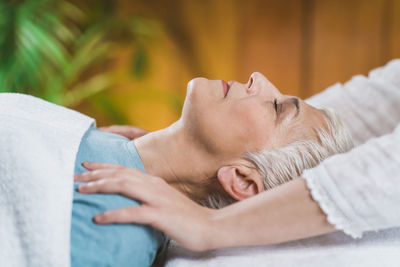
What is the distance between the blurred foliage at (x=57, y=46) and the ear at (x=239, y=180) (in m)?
1.20

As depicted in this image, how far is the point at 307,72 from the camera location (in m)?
2.71

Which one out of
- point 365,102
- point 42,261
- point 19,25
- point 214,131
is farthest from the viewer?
point 19,25

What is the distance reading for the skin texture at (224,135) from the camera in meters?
0.95

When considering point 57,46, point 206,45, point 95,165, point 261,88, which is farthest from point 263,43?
point 95,165

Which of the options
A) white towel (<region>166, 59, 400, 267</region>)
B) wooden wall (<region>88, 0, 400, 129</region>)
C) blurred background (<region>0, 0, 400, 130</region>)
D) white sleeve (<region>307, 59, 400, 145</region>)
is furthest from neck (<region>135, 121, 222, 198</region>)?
wooden wall (<region>88, 0, 400, 129</region>)

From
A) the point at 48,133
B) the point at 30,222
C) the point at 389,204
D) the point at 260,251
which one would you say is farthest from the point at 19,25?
the point at 389,204

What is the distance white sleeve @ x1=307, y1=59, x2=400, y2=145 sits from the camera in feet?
4.41

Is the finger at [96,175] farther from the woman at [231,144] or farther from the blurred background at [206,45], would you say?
the blurred background at [206,45]

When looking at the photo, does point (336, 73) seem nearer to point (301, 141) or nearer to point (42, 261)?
point (301, 141)

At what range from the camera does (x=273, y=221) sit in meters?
0.73

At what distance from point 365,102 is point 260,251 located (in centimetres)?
82

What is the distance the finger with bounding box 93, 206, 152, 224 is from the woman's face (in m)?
0.29

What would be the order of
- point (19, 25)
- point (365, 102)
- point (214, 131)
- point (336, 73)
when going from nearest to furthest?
point (214, 131) → point (365, 102) → point (19, 25) → point (336, 73)

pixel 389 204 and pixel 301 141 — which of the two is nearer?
pixel 389 204
